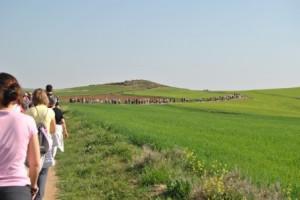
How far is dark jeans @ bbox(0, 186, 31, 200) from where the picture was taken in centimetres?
494

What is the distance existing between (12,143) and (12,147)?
3cm

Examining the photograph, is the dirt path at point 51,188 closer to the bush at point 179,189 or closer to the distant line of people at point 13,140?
the bush at point 179,189

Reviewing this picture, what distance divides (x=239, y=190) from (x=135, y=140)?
972 centimetres

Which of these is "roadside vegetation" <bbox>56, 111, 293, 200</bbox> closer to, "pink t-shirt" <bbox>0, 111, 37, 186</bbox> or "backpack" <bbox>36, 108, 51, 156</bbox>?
"backpack" <bbox>36, 108, 51, 156</bbox>

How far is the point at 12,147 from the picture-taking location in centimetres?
503

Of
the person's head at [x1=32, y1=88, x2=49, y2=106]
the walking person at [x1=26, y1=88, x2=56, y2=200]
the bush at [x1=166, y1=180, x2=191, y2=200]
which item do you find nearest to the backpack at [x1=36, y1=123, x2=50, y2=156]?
the walking person at [x1=26, y1=88, x2=56, y2=200]

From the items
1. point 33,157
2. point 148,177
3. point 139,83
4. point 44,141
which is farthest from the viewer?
point 139,83

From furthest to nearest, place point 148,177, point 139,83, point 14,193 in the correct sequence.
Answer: point 139,83 → point 148,177 → point 14,193

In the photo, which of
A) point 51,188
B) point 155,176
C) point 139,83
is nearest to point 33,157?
point 155,176

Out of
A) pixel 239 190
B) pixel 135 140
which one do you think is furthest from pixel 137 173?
pixel 135 140

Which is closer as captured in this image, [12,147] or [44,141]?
[12,147]

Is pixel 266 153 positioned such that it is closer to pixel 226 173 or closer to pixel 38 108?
pixel 226 173

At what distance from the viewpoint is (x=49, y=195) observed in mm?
11062

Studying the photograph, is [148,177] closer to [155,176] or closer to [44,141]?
[155,176]
